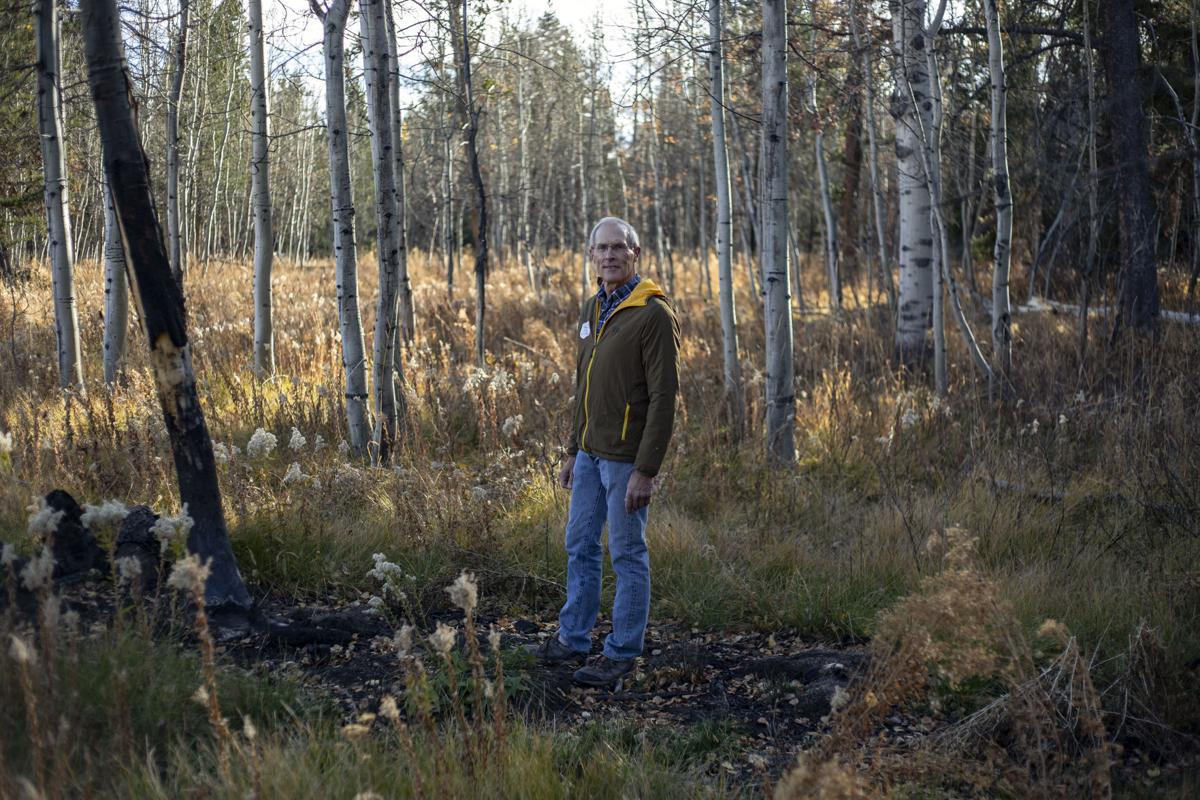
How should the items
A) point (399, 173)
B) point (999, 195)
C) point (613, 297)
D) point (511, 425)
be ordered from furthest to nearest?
1. point (399, 173)
2. point (999, 195)
3. point (511, 425)
4. point (613, 297)

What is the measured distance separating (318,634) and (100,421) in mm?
3461

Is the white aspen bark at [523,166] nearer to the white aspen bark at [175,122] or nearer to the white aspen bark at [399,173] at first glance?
the white aspen bark at [399,173]

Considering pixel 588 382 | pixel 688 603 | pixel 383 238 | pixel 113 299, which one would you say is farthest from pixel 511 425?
pixel 113 299

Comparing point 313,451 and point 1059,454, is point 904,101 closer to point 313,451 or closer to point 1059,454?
point 1059,454

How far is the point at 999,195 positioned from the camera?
797 centimetres

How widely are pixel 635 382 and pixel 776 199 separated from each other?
2.99 metres

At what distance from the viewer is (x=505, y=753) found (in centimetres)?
290

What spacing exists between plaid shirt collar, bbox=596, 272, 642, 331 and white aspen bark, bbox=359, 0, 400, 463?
2725mm

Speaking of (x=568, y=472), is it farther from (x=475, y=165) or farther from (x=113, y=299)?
(x=113, y=299)

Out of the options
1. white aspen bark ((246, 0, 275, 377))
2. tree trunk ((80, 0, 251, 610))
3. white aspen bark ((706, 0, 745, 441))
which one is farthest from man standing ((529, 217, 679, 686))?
white aspen bark ((246, 0, 275, 377))

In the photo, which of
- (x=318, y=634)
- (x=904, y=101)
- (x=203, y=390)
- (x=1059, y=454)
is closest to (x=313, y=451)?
(x=203, y=390)

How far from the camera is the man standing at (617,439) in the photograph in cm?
409

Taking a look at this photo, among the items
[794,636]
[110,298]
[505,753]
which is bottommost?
[794,636]

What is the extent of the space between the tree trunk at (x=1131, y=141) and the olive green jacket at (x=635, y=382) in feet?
25.8
